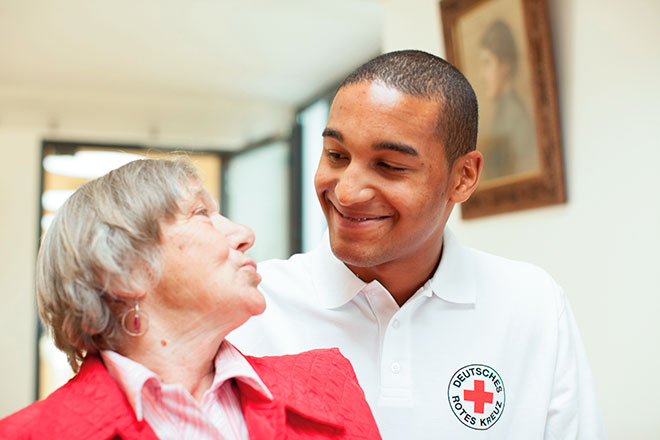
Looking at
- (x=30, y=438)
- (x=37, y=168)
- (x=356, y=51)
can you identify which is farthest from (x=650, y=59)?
(x=37, y=168)

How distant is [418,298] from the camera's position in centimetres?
132

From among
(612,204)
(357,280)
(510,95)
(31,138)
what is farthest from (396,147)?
(31,138)

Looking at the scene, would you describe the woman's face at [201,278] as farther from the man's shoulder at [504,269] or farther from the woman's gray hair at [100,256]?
the man's shoulder at [504,269]

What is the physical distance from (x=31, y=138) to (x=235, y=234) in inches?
208

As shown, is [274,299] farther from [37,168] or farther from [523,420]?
[37,168]

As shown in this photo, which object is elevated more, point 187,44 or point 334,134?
point 187,44

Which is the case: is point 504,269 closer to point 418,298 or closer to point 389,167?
point 418,298

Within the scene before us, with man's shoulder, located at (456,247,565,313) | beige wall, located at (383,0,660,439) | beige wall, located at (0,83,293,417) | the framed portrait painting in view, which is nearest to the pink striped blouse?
man's shoulder, located at (456,247,565,313)

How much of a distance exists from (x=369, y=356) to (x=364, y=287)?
148 millimetres

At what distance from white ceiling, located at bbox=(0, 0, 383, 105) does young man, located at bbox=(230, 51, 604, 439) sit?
86.6 inches

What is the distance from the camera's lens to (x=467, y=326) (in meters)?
1.32

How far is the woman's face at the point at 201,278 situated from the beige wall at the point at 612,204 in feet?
4.25

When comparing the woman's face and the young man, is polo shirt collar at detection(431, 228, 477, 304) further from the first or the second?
the woman's face

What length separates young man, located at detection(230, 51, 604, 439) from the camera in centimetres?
124
